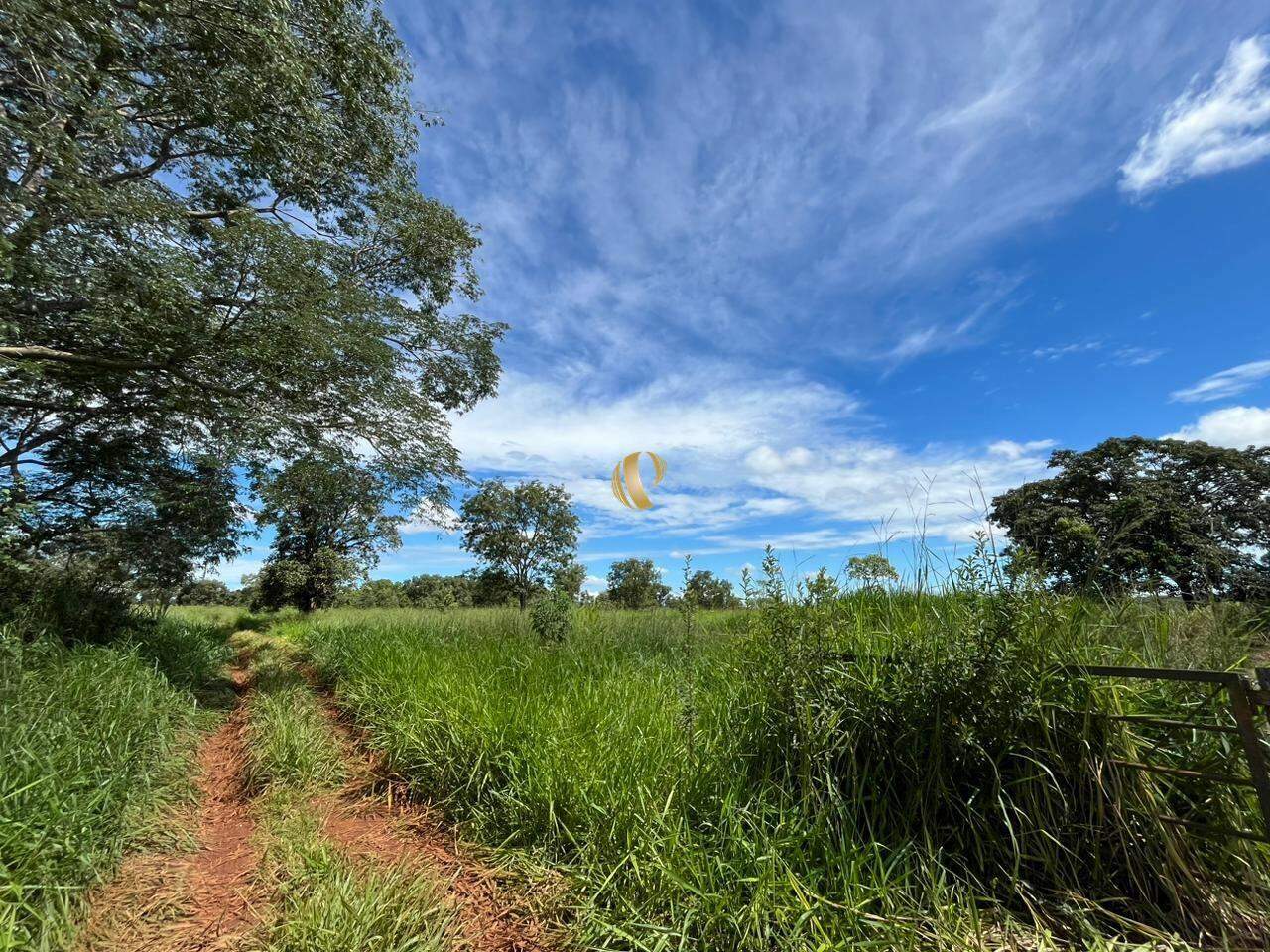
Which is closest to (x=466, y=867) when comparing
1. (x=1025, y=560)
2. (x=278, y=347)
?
(x=1025, y=560)

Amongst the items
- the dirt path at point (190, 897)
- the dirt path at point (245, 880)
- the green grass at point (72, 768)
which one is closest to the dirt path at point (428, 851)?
the dirt path at point (245, 880)

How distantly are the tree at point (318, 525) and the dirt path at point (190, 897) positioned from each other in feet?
19.8

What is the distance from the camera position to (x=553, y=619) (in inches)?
245

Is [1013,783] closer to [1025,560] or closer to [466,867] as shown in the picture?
[1025,560]

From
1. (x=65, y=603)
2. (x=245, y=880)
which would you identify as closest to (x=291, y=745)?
(x=245, y=880)

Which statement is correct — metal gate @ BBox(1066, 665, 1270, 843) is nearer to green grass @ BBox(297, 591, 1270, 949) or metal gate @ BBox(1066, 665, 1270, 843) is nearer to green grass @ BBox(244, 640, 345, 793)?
green grass @ BBox(297, 591, 1270, 949)

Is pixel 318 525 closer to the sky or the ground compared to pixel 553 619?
closer to the sky

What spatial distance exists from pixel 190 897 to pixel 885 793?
3.39m

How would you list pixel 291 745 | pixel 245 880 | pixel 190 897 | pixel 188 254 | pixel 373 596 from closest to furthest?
pixel 190 897, pixel 245 880, pixel 291 745, pixel 188 254, pixel 373 596

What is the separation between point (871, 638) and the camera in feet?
8.73

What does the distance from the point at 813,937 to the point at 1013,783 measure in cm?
105

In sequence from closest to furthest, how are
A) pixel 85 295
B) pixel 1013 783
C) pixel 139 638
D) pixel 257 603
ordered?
pixel 1013 783
pixel 85 295
pixel 139 638
pixel 257 603

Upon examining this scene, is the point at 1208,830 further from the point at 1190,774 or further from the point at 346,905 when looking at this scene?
the point at 346,905

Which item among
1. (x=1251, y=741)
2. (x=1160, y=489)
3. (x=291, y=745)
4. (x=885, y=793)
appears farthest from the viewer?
(x=1160, y=489)
